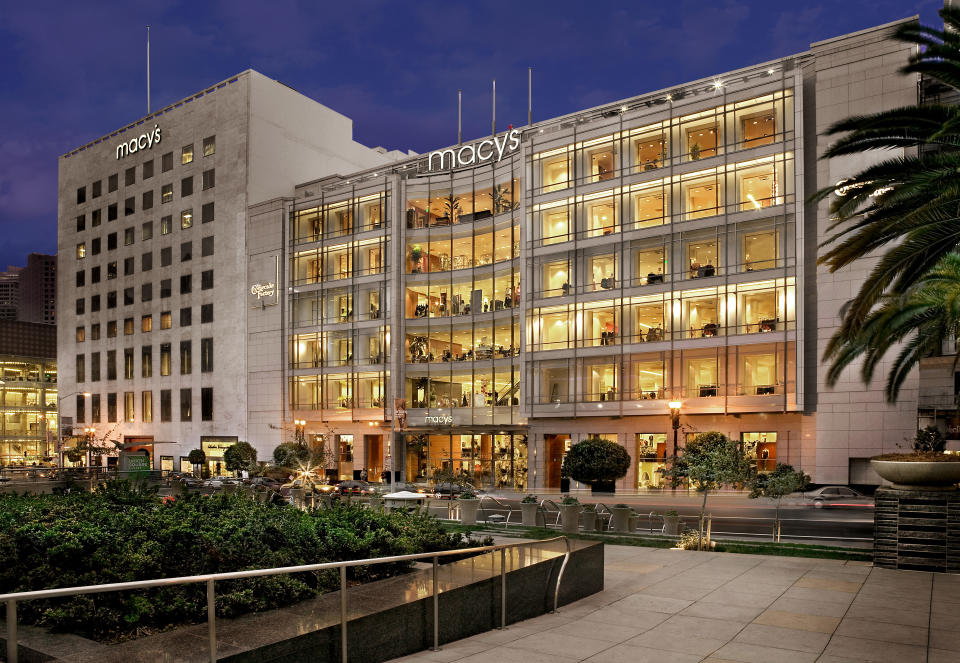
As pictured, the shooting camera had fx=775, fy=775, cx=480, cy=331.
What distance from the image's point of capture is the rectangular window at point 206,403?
72000 mm

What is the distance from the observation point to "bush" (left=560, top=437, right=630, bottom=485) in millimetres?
39594

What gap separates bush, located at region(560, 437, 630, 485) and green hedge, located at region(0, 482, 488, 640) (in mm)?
25156

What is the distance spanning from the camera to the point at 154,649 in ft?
25.8

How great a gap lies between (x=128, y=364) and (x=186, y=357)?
10.6 meters

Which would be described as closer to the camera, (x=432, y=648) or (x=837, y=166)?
(x=432, y=648)

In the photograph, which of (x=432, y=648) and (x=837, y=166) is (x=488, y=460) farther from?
(x=432, y=648)

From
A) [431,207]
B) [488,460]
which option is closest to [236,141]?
[431,207]

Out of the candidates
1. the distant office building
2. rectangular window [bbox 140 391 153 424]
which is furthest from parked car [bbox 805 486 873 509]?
the distant office building

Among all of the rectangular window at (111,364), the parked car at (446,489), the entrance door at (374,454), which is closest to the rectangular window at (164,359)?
the rectangular window at (111,364)

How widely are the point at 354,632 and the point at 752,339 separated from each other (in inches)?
1566

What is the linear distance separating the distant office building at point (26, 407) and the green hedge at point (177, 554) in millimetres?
97653

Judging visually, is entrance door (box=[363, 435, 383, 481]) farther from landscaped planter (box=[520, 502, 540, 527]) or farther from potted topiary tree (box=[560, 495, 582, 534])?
potted topiary tree (box=[560, 495, 582, 534])

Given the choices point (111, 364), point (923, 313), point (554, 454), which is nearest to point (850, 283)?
point (923, 313)

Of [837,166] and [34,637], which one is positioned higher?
[837,166]
